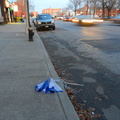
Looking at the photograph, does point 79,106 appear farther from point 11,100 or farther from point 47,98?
point 11,100

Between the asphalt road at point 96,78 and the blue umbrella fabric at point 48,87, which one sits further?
the blue umbrella fabric at point 48,87

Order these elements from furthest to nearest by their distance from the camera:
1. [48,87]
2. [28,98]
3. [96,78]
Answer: [96,78]
[48,87]
[28,98]

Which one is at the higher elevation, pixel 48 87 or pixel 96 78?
pixel 48 87

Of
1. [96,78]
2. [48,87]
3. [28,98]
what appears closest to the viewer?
[28,98]

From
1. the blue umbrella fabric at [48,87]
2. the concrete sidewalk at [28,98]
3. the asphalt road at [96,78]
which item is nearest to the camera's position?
the concrete sidewalk at [28,98]

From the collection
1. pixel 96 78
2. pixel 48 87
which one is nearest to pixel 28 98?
pixel 48 87

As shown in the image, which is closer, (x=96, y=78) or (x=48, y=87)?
(x=48, y=87)

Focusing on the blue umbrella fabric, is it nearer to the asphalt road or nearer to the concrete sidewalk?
the concrete sidewalk

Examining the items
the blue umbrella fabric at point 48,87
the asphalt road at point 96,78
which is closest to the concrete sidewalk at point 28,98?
the blue umbrella fabric at point 48,87

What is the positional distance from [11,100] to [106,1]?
60947mm

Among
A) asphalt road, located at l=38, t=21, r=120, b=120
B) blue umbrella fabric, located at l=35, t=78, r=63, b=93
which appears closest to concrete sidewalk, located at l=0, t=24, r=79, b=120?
blue umbrella fabric, located at l=35, t=78, r=63, b=93

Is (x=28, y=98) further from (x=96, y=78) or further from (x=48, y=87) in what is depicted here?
(x=96, y=78)

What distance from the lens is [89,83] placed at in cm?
413

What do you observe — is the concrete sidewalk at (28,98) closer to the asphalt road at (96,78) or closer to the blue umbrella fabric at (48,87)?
the blue umbrella fabric at (48,87)
